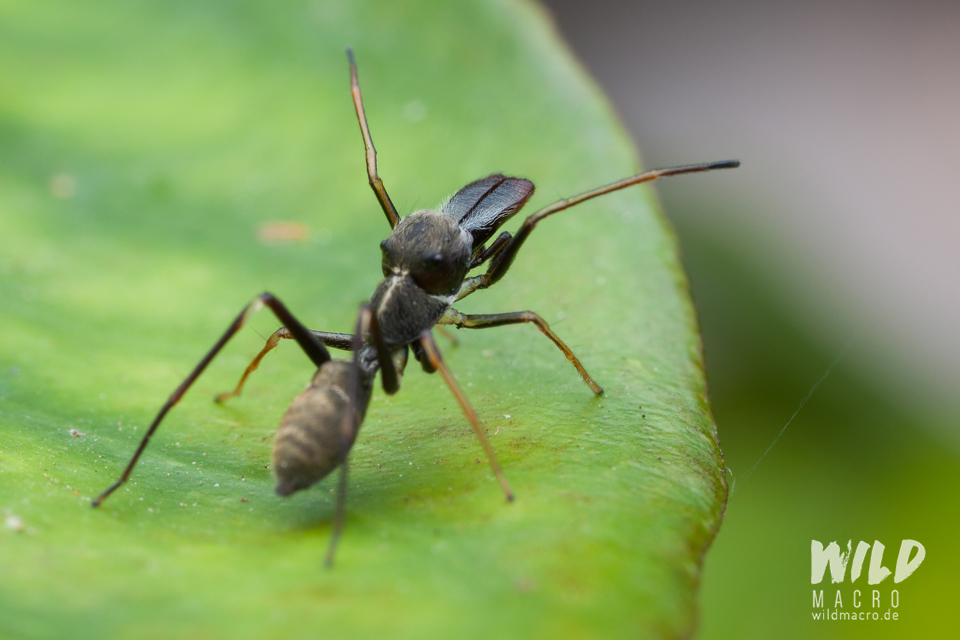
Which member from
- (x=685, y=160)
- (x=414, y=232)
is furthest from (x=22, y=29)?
(x=685, y=160)

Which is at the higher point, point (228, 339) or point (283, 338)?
point (228, 339)

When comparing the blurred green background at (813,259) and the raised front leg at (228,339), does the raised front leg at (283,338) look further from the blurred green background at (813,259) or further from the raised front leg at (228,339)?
the blurred green background at (813,259)

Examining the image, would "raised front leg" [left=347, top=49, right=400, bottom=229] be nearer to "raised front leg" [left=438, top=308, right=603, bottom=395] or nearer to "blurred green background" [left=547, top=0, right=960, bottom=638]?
"raised front leg" [left=438, top=308, right=603, bottom=395]

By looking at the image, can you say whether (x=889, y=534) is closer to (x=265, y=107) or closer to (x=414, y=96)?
(x=414, y=96)

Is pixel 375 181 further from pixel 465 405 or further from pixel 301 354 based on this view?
pixel 465 405

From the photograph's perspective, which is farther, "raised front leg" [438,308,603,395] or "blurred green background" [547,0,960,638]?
"blurred green background" [547,0,960,638]

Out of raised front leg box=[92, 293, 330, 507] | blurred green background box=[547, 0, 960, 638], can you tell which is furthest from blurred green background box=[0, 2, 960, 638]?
raised front leg box=[92, 293, 330, 507]

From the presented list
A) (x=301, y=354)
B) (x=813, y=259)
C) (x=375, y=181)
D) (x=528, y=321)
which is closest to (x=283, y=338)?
(x=301, y=354)
